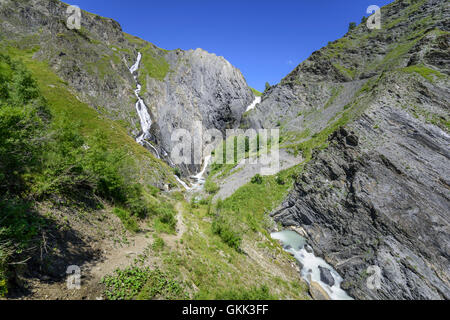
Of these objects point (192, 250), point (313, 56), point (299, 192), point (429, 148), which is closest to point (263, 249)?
point (192, 250)

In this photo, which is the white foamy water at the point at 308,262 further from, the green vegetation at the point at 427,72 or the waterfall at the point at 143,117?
the waterfall at the point at 143,117

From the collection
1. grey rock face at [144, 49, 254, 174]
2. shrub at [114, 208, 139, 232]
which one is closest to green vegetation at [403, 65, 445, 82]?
shrub at [114, 208, 139, 232]

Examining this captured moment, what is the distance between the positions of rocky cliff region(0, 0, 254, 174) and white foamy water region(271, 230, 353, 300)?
1768 inches

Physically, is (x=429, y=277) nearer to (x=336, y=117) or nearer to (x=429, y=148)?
(x=429, y=148)

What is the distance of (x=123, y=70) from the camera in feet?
253

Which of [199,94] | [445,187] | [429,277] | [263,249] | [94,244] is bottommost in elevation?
[429,277]

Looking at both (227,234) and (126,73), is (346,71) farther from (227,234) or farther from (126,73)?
(126,73)

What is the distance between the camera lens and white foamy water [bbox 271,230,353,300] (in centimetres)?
1897

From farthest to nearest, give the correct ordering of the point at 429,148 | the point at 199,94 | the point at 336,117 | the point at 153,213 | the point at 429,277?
the point at 199,94, the point at 336,117, the point at 429,148, the point at 153,213, the point at 429,277

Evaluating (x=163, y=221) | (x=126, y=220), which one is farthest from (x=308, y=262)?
(x=126, y=220)

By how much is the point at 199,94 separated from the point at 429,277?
3320 inches

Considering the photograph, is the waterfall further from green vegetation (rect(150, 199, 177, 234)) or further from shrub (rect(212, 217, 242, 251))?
shrub (rect(212, 217, 242, 251))
